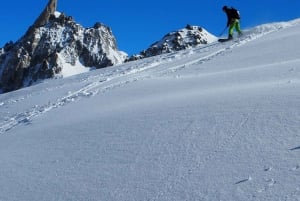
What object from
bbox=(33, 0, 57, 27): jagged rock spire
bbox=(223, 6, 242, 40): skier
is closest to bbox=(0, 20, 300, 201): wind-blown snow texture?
bbox=(223, 6, 242, 40): skier

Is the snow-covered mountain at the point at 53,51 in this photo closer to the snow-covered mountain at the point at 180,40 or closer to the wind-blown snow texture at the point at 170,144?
the snow-covered mountain at the point at 180,40

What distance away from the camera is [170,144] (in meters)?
7.40

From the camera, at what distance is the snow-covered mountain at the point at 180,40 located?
99.6 metres

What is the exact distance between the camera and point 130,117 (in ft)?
31.0

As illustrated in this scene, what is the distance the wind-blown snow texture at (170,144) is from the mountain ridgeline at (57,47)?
296ft

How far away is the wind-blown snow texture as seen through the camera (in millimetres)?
5859

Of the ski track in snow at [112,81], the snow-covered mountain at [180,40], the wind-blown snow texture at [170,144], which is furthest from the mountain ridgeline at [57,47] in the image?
the wind-blown snow texture at [170,144]

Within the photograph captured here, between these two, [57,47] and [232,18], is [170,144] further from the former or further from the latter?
[57,47]

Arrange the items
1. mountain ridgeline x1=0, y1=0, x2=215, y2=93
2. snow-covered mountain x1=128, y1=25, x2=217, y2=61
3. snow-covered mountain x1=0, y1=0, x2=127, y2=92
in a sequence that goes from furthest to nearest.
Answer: snow-covered mountain x1=0, y1=0, x2=127, y2=92
mountain ridgeline x1=0, y1=0, x2=215, y2=93
snow-covered mountain x1=128, y1=25, x2=217, y2=61

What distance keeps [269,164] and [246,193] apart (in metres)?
0.69

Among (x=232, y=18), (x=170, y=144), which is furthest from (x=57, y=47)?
(x=170, y=144)

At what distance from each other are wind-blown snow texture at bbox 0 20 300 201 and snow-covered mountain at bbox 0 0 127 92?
305 feet

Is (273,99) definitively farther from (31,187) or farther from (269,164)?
(31,187)

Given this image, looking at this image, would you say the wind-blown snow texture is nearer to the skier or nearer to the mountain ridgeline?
the skier
